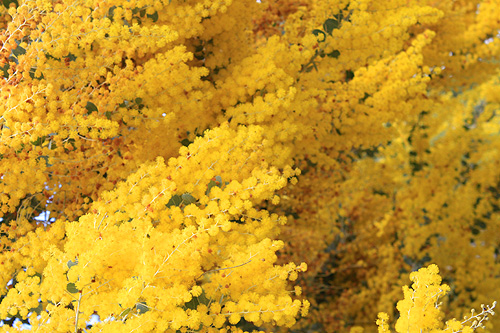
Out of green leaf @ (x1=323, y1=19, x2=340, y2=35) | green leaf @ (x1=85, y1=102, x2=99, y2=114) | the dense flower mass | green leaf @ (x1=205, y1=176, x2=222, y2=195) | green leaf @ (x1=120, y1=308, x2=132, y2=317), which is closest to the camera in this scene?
green leaf @ (x1=120, y1=308, x2=132, y2=317)

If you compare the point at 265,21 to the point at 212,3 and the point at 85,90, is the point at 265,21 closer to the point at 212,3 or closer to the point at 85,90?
the point at 212,3

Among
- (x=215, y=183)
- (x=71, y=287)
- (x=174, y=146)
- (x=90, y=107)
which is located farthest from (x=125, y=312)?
(x=174, y=146)

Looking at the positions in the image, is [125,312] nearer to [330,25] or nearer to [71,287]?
[71,287]

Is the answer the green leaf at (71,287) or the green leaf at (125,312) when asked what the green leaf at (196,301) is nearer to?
the green leaf at (125,312)

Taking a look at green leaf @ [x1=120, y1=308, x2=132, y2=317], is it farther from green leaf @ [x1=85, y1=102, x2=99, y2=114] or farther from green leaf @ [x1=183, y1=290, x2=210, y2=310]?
green leaf @ [x1=85, y1=102, x2=99, y2=114]

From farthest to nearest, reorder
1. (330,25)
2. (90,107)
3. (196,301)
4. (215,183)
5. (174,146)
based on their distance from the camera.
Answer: (330,25)
(174,146)
(90,107)
(215,183)
(196,301)

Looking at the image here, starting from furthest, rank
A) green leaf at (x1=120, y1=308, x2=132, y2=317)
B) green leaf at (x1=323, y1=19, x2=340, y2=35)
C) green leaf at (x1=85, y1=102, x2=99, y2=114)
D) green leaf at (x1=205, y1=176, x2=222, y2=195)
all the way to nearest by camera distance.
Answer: green leaf at (x1=323, y1=19, x2=340, y2=35)
green leaf at (x1=85, y1=102, x2=99, y2=114)
green leaf at (x1=205, y1=176, x2=222, y2=195)
green leaf at (x1=120, y1=308, x2=132, y2=317)

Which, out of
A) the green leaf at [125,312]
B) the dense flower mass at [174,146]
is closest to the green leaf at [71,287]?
the dense flower mass at [174,146]

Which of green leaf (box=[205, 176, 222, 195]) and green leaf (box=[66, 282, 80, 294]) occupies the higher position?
green leaf (box=[205, 176, 222, 195])

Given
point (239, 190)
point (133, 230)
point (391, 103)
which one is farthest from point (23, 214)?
point (391, 103)

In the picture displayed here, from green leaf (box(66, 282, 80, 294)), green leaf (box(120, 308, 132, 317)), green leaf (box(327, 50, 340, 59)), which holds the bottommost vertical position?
green leaf (box(120, 308, 132, 317))

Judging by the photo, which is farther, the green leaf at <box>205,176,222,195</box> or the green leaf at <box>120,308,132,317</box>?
the green leaf at <box>205,176,222,195</box>

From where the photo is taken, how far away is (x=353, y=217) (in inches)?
408

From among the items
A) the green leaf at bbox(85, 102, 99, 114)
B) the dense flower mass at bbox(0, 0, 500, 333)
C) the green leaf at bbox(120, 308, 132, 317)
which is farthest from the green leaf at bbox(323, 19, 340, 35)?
the green leaf at bbox(120, 308, 132, 317)
